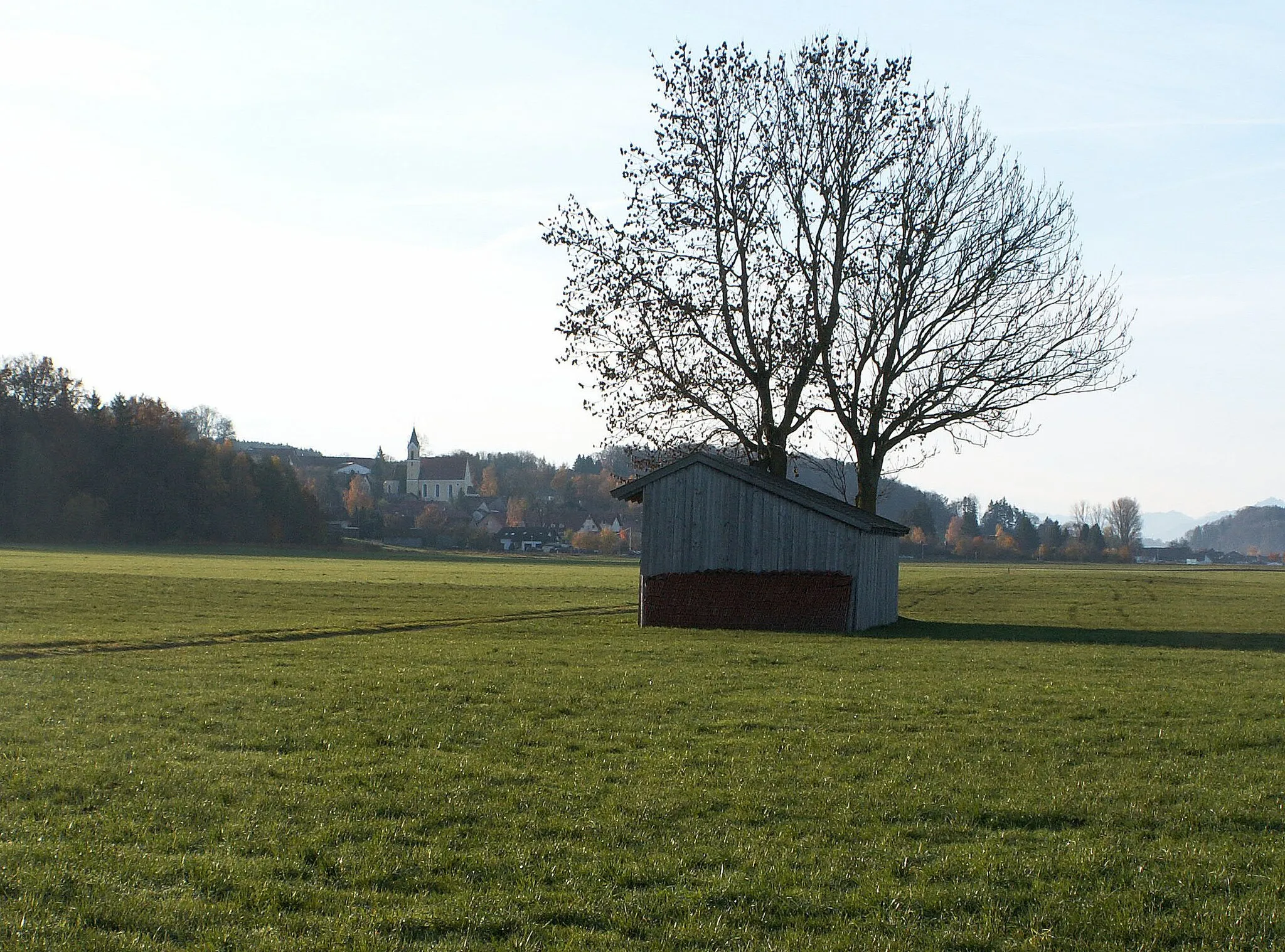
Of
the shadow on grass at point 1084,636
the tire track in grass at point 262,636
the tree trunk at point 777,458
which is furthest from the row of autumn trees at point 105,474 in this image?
the shadow on grass at point 1084,636

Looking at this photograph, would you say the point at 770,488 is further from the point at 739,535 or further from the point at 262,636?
the point at 262,636

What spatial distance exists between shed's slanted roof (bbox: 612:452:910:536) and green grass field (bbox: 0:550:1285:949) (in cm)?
1045

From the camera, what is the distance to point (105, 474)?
5123 inches

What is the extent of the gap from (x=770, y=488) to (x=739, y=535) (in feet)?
5.77

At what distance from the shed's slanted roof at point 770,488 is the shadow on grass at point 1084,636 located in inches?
136

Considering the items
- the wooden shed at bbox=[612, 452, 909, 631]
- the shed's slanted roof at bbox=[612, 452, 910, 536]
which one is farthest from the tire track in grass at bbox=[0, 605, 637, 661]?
the shed's slanted roof at bbox=[612, 452, 910, 536]

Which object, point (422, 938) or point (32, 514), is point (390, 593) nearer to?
point (422, 938)

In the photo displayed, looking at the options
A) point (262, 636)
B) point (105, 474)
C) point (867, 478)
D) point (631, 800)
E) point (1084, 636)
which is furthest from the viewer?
point (105, 474)

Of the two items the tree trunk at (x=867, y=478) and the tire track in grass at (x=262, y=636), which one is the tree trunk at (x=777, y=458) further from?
the tire track in grass at (x=262, y=636)

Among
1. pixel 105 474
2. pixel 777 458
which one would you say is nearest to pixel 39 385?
pixel 105 474

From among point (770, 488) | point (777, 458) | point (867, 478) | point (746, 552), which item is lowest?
point (746, 552)

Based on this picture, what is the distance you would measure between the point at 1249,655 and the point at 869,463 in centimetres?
1800

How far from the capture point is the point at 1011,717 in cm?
1716

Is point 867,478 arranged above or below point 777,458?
below
